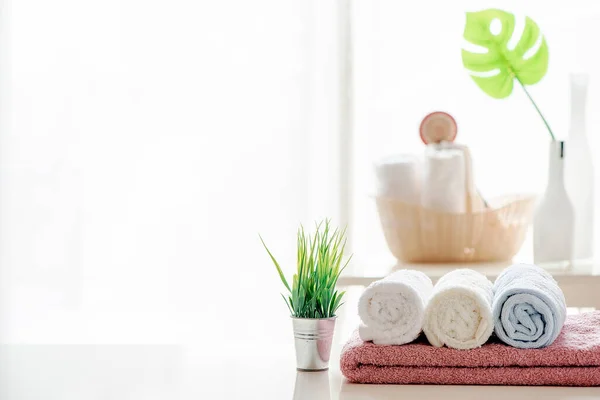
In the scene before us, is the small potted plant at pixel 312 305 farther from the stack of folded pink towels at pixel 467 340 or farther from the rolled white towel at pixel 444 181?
the rolled white towel at pixel 444 181

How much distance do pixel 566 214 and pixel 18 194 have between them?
1483mm

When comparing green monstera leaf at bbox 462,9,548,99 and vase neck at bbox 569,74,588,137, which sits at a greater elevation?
green monstera leaf at bbox 462,9,548,99

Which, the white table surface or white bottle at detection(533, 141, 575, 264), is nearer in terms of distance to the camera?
white bottle at detection(533, 141, 575, 264)

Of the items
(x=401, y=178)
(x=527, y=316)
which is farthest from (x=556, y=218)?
(x=527, y=316)

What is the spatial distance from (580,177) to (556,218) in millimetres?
154

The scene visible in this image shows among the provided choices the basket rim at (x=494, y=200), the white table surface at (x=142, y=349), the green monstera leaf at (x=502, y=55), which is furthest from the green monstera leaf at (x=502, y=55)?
the white table surface at (x=142, y=349)

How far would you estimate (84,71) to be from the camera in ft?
7.55

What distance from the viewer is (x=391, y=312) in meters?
0.98

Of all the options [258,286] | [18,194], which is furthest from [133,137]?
[258,286]

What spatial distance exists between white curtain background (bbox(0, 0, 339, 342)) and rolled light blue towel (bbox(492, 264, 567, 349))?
1.30m

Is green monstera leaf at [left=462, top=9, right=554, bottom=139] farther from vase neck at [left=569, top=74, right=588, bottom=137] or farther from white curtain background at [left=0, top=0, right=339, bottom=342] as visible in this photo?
white curtain background at [left=0, top=0, right=339, bottom=342]

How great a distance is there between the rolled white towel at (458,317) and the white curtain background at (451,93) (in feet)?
4.22

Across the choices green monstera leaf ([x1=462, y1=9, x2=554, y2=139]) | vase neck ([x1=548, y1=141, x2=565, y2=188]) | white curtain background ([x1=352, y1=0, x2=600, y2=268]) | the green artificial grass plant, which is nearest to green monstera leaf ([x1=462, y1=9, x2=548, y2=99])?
green monstera leaf ([x1=462, y1=9, x2=554, y2=139])

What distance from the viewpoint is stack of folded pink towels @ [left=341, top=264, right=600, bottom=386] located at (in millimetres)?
942
